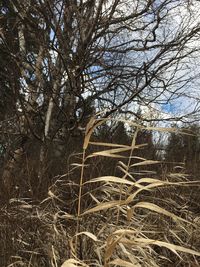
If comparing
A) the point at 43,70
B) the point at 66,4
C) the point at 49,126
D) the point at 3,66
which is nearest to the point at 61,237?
the point at 66,4

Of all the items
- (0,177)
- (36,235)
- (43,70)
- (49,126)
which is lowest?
(36,235)

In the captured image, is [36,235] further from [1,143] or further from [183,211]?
[1,143]

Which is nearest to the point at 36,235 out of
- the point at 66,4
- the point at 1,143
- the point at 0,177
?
the point at 0,177

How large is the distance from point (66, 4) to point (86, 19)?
0.36 meters

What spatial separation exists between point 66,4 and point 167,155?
280 centimetres

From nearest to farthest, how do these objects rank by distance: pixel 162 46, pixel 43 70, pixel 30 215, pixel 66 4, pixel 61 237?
pixel 61 237, pixel 30 215, pixel 66 4, pixel 43 70, pixel 162 46

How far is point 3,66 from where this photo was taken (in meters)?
8.52

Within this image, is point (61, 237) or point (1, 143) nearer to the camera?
point (61, 237)

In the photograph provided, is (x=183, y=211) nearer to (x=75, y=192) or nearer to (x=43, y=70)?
(x=75, y=192)

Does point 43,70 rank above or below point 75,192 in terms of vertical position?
above

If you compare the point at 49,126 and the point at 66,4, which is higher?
the point at 66,4

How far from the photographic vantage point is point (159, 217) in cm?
384

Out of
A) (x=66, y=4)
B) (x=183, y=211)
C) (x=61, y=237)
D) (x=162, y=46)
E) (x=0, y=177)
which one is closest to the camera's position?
(x=61, y=237)

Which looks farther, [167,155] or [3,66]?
Result: [3,66]
